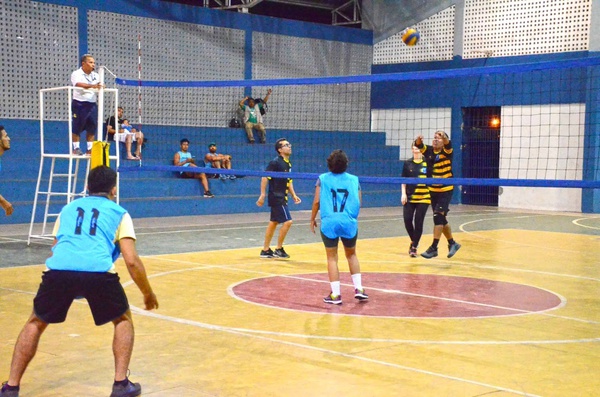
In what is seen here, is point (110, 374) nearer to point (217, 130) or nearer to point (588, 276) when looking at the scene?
Answer: point (588, 276)

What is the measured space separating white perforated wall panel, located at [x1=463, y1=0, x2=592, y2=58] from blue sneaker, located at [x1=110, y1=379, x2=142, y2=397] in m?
21.9

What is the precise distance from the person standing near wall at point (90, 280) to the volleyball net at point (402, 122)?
1650 centimetres

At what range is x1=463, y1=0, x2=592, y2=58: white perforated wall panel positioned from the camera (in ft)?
80.2

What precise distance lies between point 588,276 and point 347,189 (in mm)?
4473

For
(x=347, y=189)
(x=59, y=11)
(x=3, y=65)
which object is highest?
(x=59, y=11)

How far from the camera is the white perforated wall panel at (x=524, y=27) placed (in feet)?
80.2

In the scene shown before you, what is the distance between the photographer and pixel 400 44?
28.8 m

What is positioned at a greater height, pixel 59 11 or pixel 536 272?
pixel 59 11

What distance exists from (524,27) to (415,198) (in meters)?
14.7

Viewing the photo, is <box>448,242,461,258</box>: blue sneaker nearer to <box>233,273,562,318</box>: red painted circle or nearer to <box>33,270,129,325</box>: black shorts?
<box>233,273,562,318</box>: red painted circle

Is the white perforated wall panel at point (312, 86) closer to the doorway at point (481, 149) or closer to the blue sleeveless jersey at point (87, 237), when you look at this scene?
the doorway at point (481, 149)

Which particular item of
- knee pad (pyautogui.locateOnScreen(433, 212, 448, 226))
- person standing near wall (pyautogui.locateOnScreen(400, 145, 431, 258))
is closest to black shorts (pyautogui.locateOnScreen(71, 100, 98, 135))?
person standing near wall (pyautogui.locateOnScreen(400, 145, 431, 258))

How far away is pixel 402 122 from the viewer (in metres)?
29.0

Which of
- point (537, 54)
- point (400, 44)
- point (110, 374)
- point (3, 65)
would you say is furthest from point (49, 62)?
point (110, 374)
